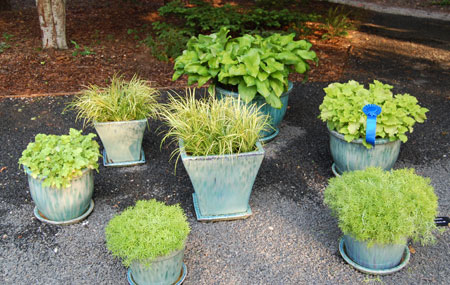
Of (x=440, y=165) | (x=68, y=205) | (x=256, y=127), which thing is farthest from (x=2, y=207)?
(x=440, y=165)

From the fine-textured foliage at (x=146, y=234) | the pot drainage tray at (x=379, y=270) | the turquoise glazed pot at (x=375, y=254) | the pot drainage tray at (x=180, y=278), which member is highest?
the fine-textured foliage at (x=146, y=234)

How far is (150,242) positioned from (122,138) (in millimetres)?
1584

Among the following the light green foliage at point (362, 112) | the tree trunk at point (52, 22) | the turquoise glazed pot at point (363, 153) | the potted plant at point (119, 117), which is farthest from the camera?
the tree trunk at point (52, 22)

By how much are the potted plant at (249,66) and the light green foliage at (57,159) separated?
51.8 inches

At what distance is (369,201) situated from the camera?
265 cm

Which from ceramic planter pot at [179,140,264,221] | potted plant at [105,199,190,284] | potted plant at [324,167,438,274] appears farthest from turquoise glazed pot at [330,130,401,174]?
potted plant at [105,199,190,284]

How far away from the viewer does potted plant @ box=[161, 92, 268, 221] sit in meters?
3.12

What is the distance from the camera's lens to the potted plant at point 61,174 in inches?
119

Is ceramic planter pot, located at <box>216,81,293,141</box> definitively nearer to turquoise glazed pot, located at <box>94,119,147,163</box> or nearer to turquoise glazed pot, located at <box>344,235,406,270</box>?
turquoise glazed pot, located at <box>94,119,147,163</box>

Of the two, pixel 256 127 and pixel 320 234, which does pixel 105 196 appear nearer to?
pixel 256 127

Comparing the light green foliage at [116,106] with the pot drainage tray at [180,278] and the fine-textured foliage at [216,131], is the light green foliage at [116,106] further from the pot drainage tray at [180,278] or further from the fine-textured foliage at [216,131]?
the pot drainage tray at [180,278]

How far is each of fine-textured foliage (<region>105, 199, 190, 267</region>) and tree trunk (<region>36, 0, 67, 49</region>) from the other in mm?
Result: 4606

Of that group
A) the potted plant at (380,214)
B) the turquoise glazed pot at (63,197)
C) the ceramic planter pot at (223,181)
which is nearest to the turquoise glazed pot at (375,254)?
the potted plant at (380,214)

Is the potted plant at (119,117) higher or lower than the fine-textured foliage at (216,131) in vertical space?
lower
